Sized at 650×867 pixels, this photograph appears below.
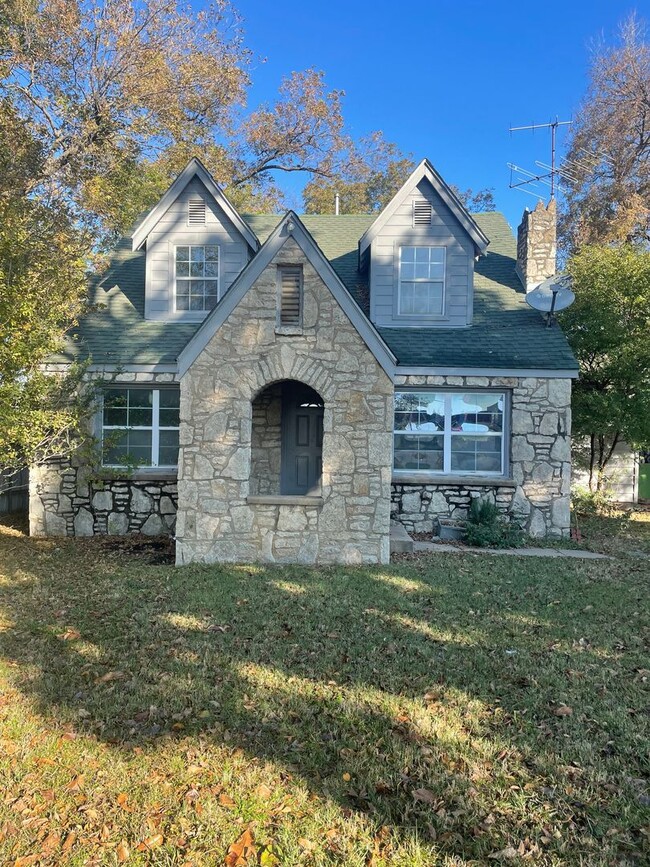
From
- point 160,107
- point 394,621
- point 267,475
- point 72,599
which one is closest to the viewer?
point 394,621

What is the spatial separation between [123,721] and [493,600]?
14.6ft

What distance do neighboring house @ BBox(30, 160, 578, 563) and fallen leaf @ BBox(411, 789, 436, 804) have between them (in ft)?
16.6

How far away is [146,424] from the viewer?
1092 cm

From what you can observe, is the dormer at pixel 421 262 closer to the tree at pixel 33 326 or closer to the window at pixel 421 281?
the window at pixel 421 281

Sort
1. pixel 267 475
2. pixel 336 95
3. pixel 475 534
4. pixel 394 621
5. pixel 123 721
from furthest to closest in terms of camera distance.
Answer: pixel 336 95, pixel 267 475, pixel 475 534, pixel 394 621, pixel 123 721

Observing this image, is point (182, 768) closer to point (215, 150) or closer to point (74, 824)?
point (74, 824)

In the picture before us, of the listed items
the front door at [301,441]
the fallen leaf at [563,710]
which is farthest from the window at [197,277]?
the fallen leaf at [563,710]

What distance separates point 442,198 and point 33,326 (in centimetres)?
834

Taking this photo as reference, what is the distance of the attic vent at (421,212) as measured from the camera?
11750 mm

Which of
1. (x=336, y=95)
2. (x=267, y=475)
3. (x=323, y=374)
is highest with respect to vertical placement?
(x=336, y=95)

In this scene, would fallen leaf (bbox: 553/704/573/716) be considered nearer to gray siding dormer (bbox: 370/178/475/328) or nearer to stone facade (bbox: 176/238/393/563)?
stone facade (bbox: 176/238/393/563)

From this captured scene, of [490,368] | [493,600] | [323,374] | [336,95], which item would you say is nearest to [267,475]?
[323,374]

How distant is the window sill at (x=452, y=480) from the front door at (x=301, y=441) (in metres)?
1.79

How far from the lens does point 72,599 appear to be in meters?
6.57
